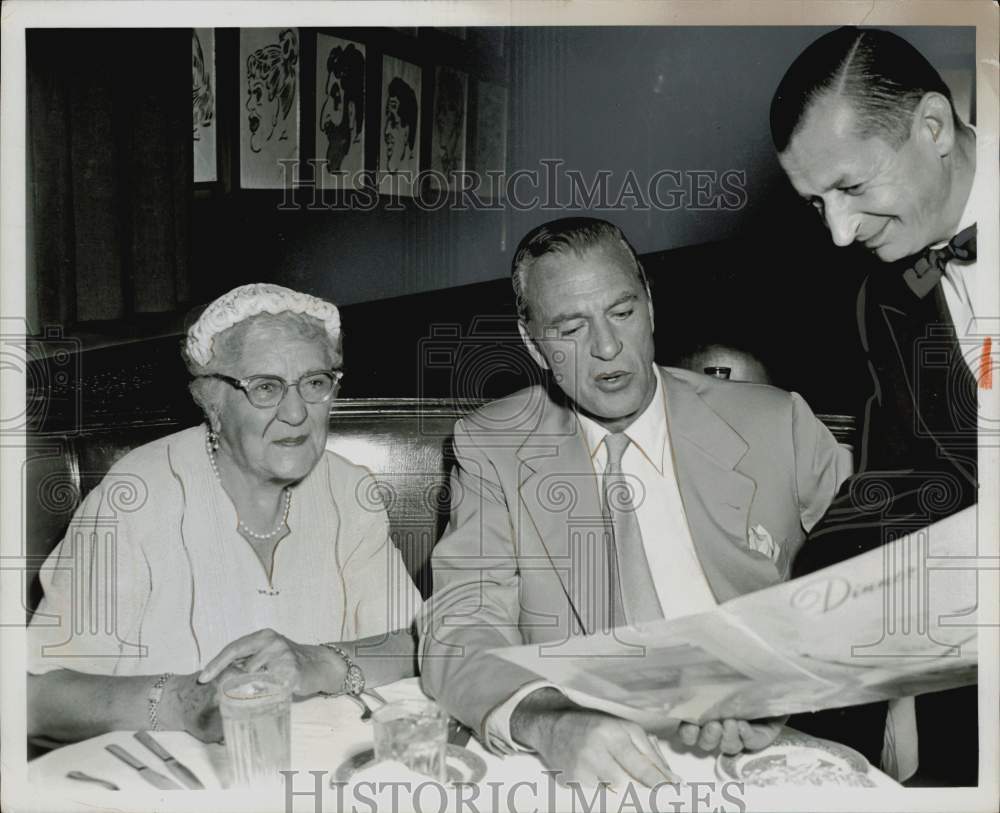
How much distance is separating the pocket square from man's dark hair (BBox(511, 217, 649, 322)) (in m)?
0.49

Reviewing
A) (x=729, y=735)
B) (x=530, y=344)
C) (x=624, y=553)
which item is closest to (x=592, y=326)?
(x=530, y=344)

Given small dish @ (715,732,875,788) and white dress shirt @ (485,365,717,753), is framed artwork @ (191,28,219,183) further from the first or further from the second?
small dish @ (715,732,875,788)

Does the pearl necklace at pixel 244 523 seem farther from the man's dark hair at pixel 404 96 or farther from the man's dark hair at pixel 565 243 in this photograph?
the man's dark hair at pixel 404 96

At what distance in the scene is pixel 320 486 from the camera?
6.33 ft

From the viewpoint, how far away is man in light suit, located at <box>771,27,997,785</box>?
1.88 m

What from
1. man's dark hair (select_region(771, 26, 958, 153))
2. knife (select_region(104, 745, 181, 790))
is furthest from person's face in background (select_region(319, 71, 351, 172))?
knife (select_region(104, 745, 181, 790))

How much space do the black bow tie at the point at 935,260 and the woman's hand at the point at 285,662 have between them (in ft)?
4.28

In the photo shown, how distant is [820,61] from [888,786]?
1.37 m

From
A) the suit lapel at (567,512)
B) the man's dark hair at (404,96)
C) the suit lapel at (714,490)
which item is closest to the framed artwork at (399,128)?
the man's dark hair at (404,96)

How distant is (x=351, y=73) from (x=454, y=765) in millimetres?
1298

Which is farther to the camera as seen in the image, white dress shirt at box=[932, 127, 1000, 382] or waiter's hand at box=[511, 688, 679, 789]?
white dress shirt at box=[932, 127, 1000, 382]

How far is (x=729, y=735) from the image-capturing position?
186cm

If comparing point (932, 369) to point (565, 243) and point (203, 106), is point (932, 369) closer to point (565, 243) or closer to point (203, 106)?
point (565, 243)

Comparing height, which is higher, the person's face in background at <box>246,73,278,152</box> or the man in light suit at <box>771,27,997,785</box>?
the person's face in background at <box>246,73,278,152</box>
